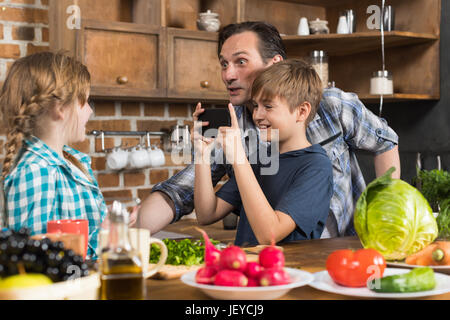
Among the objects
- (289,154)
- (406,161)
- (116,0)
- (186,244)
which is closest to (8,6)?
(116,0)

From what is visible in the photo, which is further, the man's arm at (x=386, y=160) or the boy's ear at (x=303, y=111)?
the man's arm at (x=386, y=160)

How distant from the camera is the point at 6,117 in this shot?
152 centimetres

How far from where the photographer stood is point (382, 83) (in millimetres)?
3070

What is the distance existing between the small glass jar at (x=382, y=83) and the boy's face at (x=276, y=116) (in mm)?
1460

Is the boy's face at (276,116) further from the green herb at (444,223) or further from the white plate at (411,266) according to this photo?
the white plate at (411,266)

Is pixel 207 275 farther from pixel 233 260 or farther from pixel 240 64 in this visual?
pixel 240 64

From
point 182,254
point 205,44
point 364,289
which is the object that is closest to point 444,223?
point 364,289

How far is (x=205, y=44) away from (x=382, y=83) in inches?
38.0

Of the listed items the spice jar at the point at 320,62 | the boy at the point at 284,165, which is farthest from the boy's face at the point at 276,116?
the spice jar at the point at 320,62

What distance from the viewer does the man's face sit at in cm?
204

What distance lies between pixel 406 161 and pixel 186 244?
93.4 inches

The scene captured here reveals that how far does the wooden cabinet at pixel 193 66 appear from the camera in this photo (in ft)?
9.09
